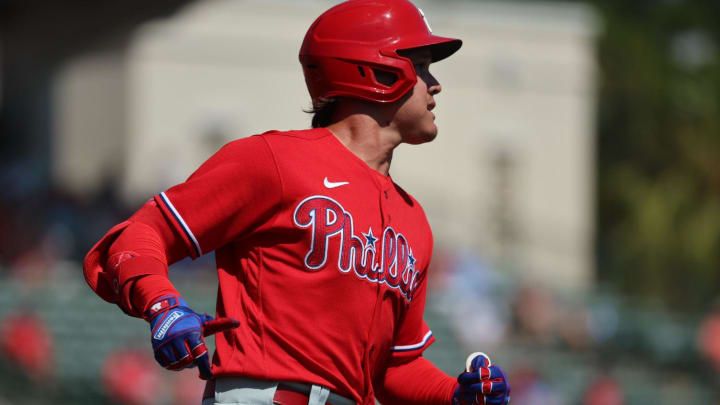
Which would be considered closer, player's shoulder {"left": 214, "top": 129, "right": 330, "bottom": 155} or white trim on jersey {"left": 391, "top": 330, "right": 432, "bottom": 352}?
player's shoulder {"left": 214, "top": 129, "right": 330, "bottom": 155}

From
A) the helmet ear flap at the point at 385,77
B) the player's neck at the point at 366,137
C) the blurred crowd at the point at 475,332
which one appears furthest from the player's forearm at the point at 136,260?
the blurred crowd at the point at 475,332

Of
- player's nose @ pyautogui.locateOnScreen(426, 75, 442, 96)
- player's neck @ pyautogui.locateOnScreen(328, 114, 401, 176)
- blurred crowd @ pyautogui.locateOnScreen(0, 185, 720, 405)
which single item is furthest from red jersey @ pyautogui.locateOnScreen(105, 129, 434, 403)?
blurred crowd @ pyautogui.locateOnScreen(0, 185, 720, 405)

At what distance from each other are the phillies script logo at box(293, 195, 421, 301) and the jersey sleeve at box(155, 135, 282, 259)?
0.10 m

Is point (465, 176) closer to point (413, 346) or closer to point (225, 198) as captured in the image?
point (413, 346)

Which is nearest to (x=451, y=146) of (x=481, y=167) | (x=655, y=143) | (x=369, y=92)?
(x=481, y=167)

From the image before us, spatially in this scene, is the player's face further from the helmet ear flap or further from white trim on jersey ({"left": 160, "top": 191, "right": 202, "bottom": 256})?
white trim on jersey ({"left": 160, "top": 191, "right": 202, "bottom": 256})

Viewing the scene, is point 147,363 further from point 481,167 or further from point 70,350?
point 481,167

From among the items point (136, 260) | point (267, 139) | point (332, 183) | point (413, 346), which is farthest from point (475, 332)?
point (136, 260)

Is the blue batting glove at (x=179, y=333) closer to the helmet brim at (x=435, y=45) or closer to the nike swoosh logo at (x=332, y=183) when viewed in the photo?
the nike swoosh logo at (x=332, y=183)

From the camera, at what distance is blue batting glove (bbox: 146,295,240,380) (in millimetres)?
2590

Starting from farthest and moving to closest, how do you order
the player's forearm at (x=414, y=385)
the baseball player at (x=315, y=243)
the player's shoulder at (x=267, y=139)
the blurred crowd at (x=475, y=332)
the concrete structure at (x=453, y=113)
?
the concrete structure at (x=453, y=113) → the blurred crowd at (x=475, y=332) → the player's forearm at (x=414, y=385) → the player's shoulder at (x=267, y=139) → the baseball player at (x=315, y=243)

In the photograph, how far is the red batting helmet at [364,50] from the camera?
3.22 m

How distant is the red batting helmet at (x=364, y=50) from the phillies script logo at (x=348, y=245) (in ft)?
1.21

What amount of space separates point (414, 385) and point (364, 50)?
102cm
